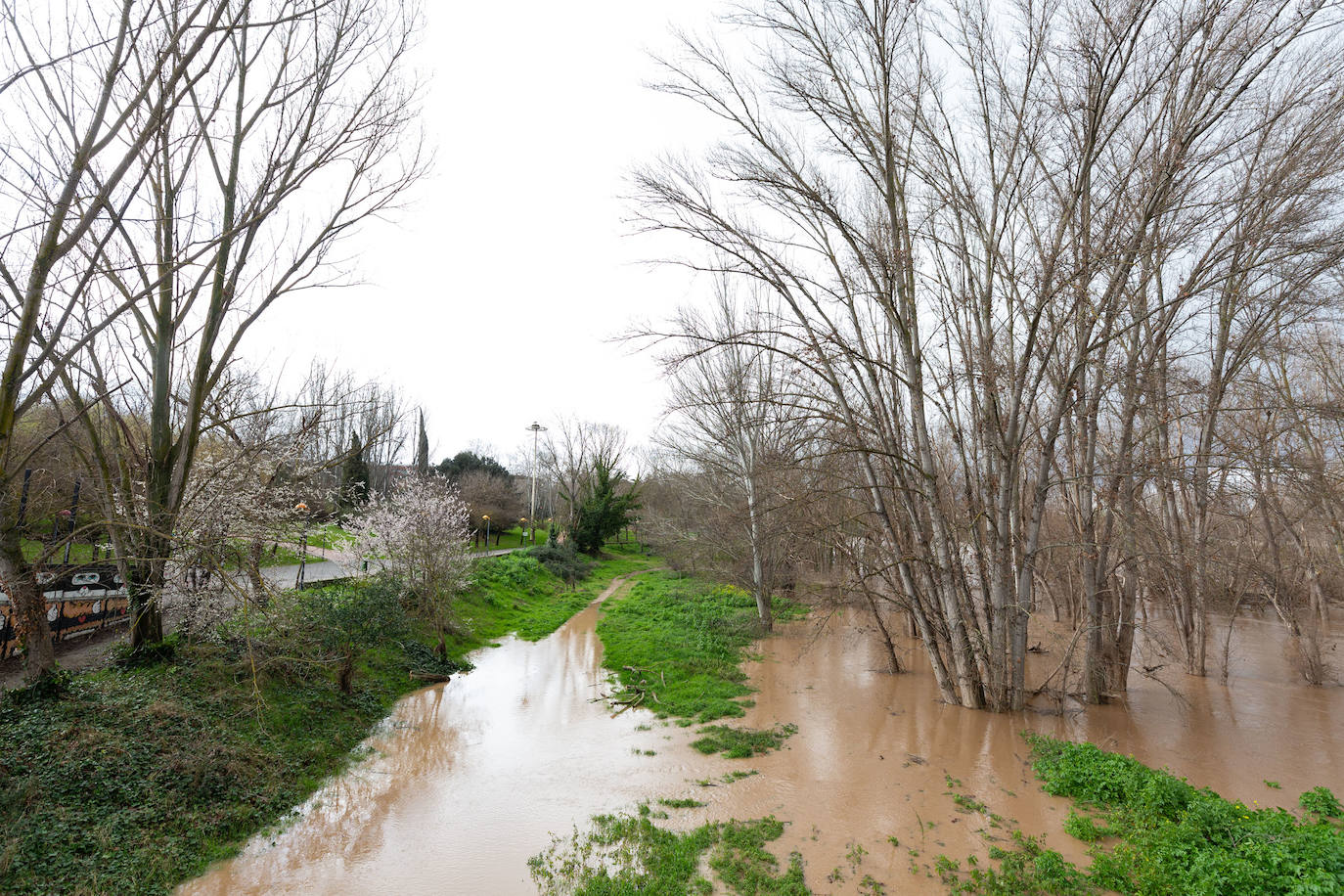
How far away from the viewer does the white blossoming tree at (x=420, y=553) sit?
1455 cm

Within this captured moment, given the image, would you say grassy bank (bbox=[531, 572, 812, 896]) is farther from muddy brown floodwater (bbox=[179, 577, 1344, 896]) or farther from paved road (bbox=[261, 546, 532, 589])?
Answer: paved road (bbox=[261, 546, 532, 589])

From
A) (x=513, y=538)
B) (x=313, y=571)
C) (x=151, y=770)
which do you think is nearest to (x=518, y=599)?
(x=313, y=571)

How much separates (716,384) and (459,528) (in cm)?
919

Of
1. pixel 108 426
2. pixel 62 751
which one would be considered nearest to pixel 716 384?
pixel 108 426

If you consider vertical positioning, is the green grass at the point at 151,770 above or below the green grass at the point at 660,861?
above

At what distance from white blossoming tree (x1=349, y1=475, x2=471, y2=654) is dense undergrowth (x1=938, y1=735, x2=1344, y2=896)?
38.7 ft

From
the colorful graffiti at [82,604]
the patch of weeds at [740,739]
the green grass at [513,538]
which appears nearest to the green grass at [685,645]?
the patch of weeds at [740,739]

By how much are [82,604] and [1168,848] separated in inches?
598

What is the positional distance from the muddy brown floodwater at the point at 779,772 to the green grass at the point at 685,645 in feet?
2.15

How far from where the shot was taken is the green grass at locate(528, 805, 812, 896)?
5.55m

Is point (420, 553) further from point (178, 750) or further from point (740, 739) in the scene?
point (740, 739)

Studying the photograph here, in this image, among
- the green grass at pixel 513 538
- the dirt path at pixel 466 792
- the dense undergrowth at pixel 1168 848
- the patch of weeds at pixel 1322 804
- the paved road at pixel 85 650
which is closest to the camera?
the dense undergrowth at pixel 1168 848

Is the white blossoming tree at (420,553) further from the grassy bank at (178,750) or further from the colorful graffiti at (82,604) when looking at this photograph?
the colorful graffiti at (82,604)

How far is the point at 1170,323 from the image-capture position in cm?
1038
